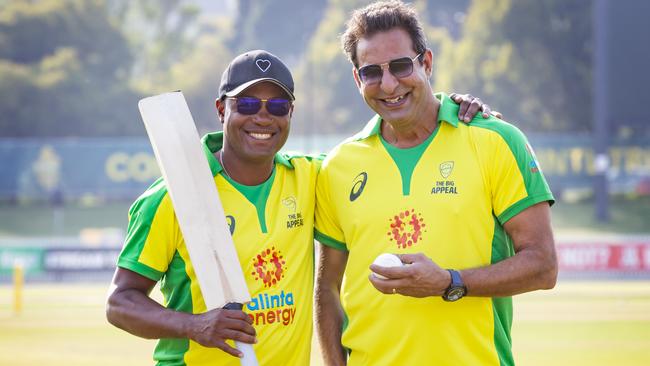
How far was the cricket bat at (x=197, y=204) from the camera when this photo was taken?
380 centimetres

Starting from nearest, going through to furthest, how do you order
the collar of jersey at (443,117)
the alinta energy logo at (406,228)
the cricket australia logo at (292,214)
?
the alinta energy logo at (406,228) → the collar of jersey at (443,117) → the cricket australia logo at (292,214)

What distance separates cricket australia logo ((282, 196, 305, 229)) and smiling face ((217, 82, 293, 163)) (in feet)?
0.66

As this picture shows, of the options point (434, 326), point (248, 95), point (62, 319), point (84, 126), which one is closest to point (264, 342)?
point (434, 326)

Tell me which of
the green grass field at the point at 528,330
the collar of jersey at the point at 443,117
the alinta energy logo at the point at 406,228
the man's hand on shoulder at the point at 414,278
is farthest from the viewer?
the green grass field at the point at 528,330

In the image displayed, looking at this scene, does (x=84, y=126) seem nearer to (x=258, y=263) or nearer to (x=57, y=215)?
(x=57, y=215)

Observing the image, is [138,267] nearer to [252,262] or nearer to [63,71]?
[252,262]

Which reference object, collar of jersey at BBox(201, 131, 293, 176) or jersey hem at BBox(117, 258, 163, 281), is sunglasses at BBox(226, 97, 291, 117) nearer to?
collar of jersey at BBox(201, 131, 293, 176)

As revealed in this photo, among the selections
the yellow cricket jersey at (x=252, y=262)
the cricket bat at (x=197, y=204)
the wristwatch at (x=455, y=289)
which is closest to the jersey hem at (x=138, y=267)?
the yellow cricket jersey at (x=252, y=262)

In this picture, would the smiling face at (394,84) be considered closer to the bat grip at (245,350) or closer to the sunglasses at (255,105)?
the sunglasses at (255,105)

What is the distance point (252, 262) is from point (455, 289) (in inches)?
32.7

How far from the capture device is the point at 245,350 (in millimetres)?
3738

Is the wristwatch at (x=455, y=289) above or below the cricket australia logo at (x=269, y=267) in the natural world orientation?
below

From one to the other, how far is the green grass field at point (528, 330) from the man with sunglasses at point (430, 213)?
6.05 m

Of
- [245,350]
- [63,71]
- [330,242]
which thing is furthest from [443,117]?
[63,71]
